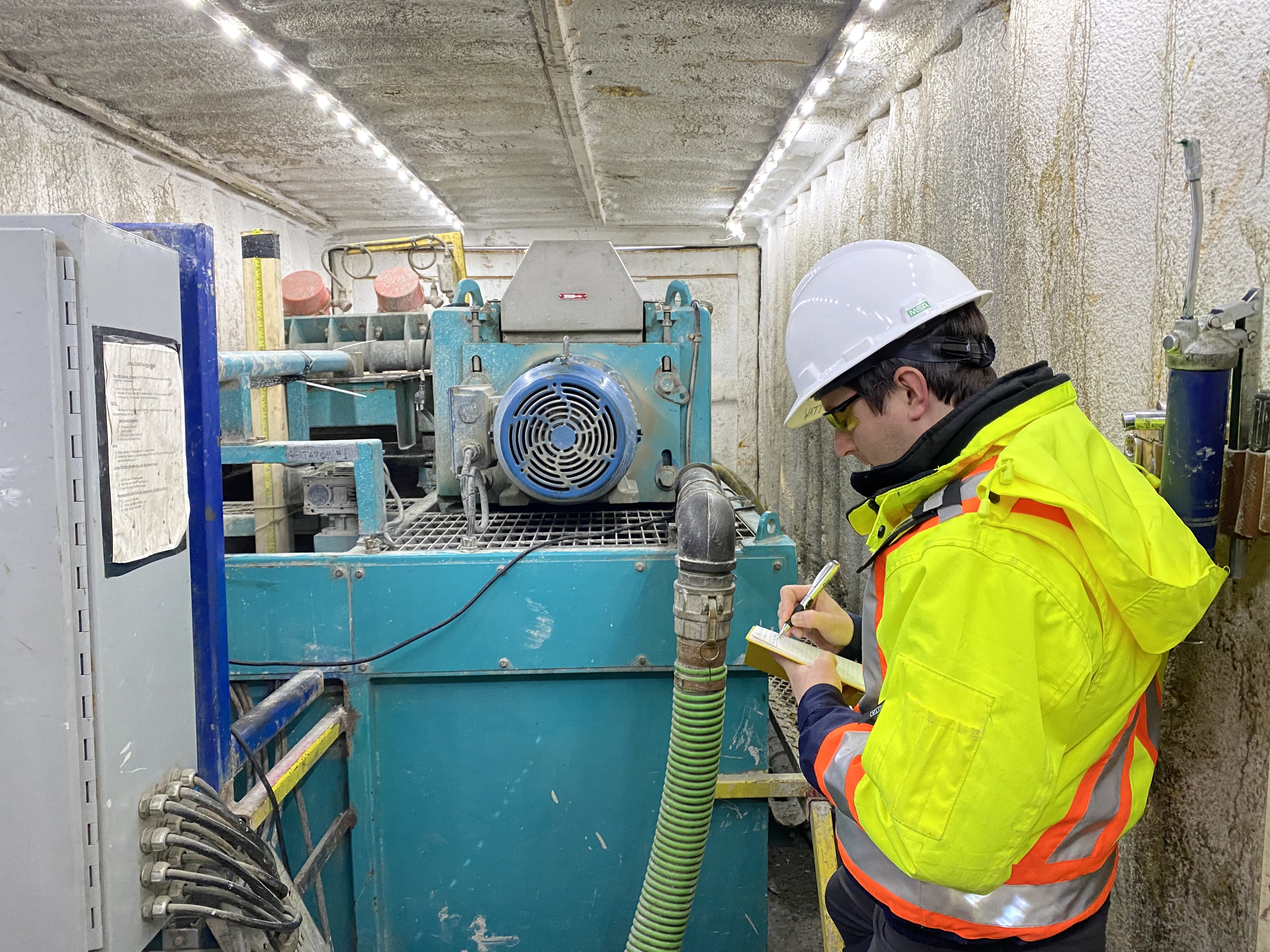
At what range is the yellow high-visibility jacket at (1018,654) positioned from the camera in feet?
3.32

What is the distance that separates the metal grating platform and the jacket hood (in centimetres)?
134

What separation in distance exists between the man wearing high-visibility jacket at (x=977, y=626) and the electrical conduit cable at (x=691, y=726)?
589 mm

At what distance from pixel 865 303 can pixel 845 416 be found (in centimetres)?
20

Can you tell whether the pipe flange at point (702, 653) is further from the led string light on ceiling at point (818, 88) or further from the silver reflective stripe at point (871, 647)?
the led string light on ceiling at point (818, 88)

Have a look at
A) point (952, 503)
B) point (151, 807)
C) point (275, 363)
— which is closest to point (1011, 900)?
point (952, 503)

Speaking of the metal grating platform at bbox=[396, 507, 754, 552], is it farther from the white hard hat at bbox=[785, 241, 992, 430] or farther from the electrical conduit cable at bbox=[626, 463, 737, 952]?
the white hard hat at bbox=[785, 241, 992, 430]

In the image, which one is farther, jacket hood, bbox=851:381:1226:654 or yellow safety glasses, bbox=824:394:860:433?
yellow safety glasses, bbox=824:394:860:433

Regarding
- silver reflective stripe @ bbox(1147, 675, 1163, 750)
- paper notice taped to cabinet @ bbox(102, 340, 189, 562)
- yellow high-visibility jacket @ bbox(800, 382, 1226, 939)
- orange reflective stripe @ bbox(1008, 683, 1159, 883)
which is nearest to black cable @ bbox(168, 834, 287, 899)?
paper notice taped to cabinet @ bbox(102, 340, 189, 562)

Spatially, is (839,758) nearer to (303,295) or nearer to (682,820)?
(682,820)

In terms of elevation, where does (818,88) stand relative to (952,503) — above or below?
above

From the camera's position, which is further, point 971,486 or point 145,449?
point 145,449

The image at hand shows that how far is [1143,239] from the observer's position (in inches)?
70.4

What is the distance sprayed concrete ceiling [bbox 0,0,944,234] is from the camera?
3549 mm

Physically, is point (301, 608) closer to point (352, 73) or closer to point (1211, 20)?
point (1211, 20)
